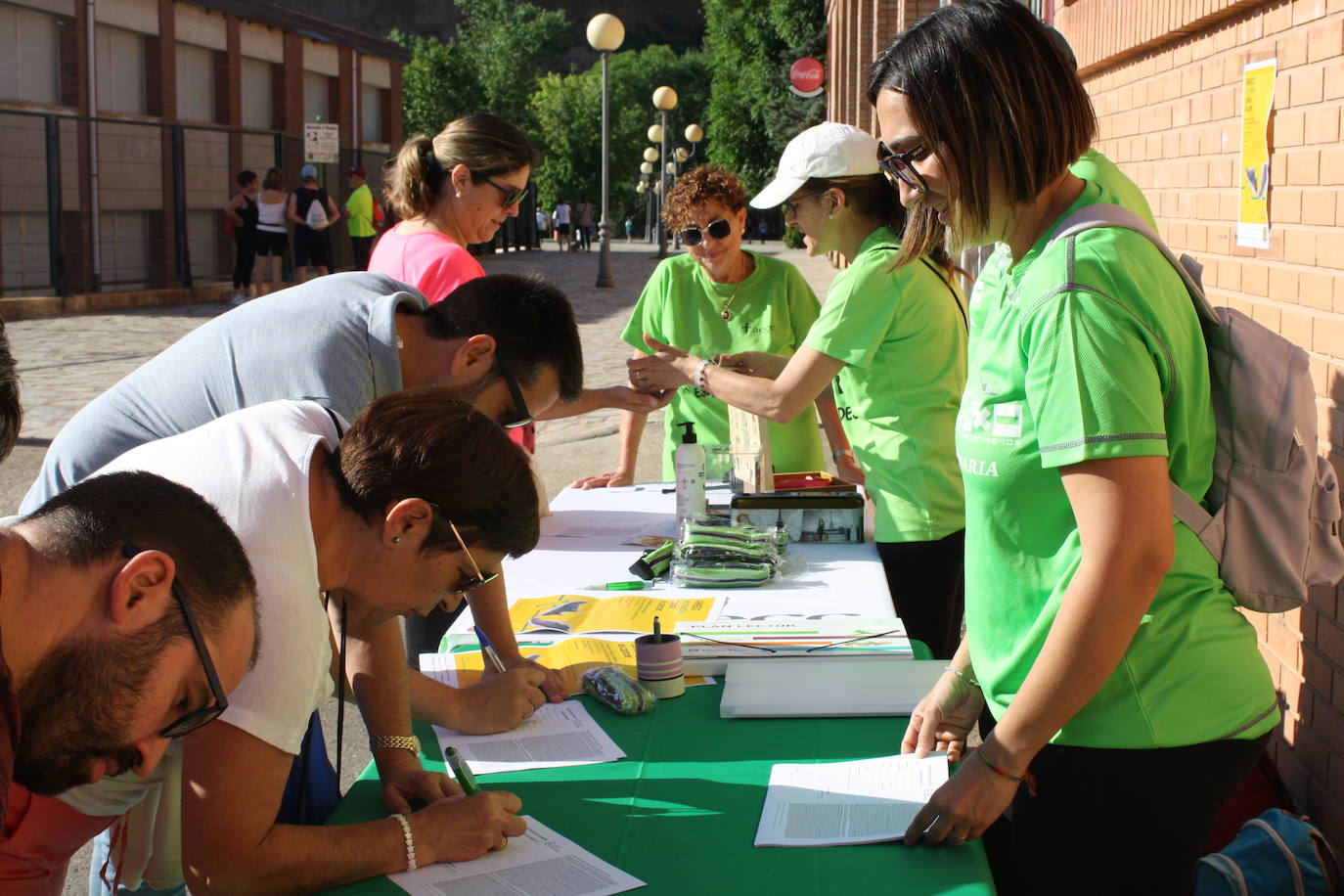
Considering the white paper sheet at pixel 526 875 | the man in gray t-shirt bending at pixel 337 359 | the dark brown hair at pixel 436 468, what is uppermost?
the man in gray t-shirt bending at pixel 337 359

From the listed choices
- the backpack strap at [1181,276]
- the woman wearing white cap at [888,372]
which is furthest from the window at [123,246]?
the backpack strap at [1181,276]

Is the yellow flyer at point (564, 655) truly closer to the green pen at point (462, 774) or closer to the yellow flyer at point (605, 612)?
the yellow flyer at point (605, 612)

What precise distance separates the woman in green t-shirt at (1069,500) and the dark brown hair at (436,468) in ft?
2.30

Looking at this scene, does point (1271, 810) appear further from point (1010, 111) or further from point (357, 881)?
point (357, 881)

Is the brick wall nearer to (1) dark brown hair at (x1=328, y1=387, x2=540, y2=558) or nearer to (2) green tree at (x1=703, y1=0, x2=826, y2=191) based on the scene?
(1) dark brown hair at (x1=328, y1=387, x2=540, y2=558)

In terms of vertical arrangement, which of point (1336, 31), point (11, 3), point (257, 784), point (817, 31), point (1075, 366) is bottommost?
point (257, 784)

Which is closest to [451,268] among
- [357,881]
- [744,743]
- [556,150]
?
[744,743]

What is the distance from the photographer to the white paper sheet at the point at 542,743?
7.63 ft

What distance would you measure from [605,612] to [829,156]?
1368 millimetres

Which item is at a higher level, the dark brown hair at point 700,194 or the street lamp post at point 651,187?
the street lamp post at point 651,187

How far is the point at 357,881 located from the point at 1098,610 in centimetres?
110

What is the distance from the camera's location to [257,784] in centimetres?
174

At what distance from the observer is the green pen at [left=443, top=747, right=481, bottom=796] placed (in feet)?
6.89

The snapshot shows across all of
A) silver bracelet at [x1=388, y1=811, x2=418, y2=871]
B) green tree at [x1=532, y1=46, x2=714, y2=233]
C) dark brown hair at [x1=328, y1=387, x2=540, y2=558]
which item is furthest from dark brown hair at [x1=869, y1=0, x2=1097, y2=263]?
green tree at [x1=532, y1=46, x2=714, y2=233]
